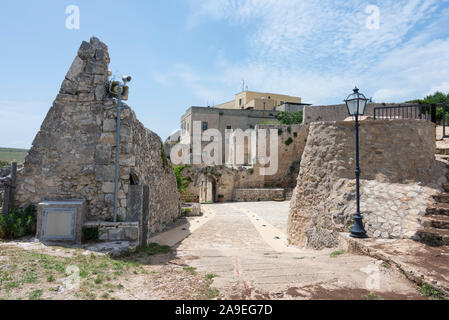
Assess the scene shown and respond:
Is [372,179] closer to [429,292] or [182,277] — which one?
[429,292]

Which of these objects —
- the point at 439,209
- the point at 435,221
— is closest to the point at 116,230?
the point at 435,221

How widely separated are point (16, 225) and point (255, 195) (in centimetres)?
2143

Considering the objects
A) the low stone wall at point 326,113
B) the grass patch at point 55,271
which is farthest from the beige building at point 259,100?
the grass patch at point 55,271

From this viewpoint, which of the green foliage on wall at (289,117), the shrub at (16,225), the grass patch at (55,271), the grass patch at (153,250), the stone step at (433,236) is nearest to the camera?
the grass patch at (55,271)

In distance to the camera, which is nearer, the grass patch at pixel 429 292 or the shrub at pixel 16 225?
the grass patch at pixel 429 292

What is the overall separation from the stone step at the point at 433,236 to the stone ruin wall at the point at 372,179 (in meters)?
0.39

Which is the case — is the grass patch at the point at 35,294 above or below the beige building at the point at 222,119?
below

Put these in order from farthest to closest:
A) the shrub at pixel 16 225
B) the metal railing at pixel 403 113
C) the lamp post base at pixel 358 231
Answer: the metal railing at pixel 403 113
the lamp post base at pixel 358 231
the shrub at pixel 16 225

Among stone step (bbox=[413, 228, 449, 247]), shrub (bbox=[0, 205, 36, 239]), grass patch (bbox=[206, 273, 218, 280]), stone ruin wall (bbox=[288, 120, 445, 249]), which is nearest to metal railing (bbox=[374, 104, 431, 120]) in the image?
stone ruin wall (bbox=[288, 120, 445, 249])

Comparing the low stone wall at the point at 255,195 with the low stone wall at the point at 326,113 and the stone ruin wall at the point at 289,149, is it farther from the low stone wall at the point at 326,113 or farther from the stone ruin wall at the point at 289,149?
the low stone wall at the point at 326,113

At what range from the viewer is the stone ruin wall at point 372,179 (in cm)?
665

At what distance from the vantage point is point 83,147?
656cm

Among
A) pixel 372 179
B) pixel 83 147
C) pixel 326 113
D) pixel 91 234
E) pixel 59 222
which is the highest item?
pixel 326 113

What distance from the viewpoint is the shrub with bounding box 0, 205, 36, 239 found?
19.5 feet
